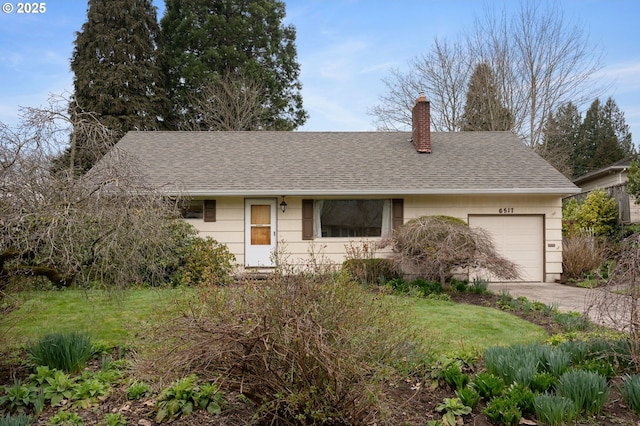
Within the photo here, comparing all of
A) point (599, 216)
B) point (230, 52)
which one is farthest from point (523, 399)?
point (230, 52)

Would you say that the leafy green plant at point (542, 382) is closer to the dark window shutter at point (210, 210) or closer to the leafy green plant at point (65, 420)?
the leafy green plant at point (65, 420)

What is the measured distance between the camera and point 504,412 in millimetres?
3207

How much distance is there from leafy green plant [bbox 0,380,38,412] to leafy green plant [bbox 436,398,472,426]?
10.4ft

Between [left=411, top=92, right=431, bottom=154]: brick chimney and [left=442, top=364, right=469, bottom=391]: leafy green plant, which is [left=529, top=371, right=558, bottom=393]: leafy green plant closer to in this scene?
[left=442, top=364, right=469, bottom=391]: leafy green plant

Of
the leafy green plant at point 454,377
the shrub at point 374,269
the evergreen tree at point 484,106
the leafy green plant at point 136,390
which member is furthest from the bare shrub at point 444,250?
the evergreen tree at point 484,106

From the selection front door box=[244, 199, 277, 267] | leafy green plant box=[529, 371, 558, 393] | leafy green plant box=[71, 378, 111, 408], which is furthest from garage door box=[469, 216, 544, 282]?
leafy green plant box=[71, 378, 111, 408]

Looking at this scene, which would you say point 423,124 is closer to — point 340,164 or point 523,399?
point 340,164

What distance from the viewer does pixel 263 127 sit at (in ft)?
83.9

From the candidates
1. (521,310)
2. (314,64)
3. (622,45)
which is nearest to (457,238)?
(521,310)

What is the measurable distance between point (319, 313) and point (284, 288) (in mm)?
298

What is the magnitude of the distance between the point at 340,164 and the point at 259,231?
3048 mm

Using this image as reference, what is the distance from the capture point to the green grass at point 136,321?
5.41 meters

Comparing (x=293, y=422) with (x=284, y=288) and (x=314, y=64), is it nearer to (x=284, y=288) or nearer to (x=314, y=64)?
(x=284, y=288)

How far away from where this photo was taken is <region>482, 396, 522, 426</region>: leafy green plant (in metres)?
3.17
